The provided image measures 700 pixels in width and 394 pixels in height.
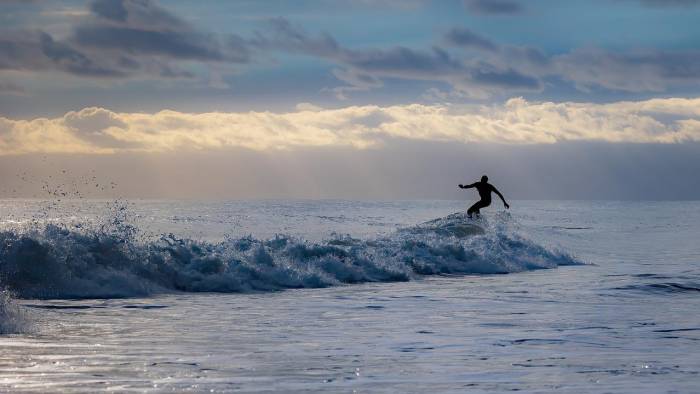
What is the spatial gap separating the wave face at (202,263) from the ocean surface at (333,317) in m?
0.04

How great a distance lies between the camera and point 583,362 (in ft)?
31.7

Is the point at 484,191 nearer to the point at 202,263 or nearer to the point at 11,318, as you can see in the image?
the point at 202,263

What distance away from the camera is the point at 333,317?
1362cm

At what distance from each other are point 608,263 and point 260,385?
67.7 feet

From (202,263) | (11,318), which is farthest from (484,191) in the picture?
(11,318)

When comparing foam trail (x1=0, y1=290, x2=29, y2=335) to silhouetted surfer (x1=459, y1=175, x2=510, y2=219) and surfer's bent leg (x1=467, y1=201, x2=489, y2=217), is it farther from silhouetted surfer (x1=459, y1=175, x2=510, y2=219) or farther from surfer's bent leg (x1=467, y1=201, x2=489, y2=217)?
surfer's bent leg (x1=467, y1=201, x2=489, y2=217)

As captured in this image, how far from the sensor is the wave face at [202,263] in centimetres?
1703

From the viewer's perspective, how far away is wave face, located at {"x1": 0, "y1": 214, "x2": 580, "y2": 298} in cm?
1703

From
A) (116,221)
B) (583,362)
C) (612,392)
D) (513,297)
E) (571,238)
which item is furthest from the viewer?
(571,238)

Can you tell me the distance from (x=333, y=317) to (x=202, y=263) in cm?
639

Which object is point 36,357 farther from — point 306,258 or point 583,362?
point 306,258

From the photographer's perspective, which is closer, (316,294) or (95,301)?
(95,301)

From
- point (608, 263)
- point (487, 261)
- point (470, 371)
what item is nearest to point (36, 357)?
point (470, 371)

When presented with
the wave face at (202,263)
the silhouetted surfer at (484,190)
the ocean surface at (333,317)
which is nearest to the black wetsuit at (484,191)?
the silhouetted surfer at (484,190)
